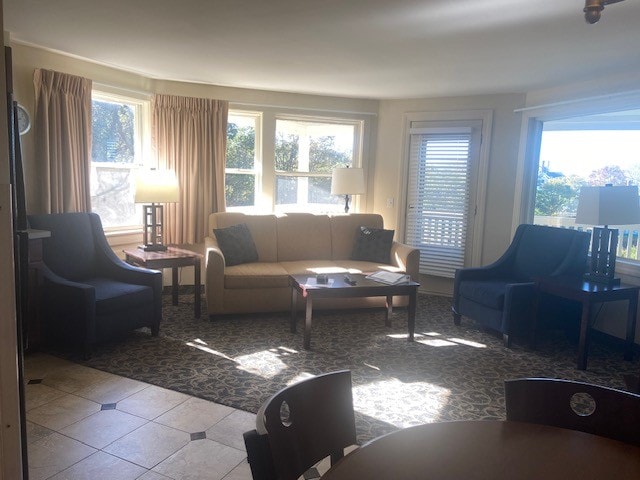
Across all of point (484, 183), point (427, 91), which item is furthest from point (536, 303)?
point (427, 91)

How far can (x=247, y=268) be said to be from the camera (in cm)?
461

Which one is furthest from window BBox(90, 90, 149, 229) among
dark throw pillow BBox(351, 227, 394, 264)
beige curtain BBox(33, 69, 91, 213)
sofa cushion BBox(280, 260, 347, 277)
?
dark throw pillow BBox(351, 227, 394, 264)

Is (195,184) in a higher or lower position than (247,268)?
higher

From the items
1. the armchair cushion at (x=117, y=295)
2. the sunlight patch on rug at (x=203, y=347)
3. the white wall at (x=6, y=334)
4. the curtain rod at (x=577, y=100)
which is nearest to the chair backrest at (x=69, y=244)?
the armchair cushion at (x=117, y=295)

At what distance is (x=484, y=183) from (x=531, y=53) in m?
1.98

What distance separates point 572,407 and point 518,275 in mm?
3531

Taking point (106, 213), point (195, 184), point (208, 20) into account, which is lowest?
point (106, 213)

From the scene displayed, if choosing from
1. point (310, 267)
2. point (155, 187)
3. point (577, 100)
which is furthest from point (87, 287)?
point (577, 100)

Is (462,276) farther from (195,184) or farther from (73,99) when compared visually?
(73,99)

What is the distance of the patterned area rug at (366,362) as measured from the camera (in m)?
2.92

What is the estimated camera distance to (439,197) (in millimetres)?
5664

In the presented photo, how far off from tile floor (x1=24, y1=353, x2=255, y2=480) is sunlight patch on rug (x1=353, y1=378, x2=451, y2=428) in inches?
28.1

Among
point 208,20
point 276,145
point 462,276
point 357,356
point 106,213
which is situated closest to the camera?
point 208,20

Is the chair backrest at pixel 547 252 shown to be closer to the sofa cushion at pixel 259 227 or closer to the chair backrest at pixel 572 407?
the sofa cushion at pixel 259 227
